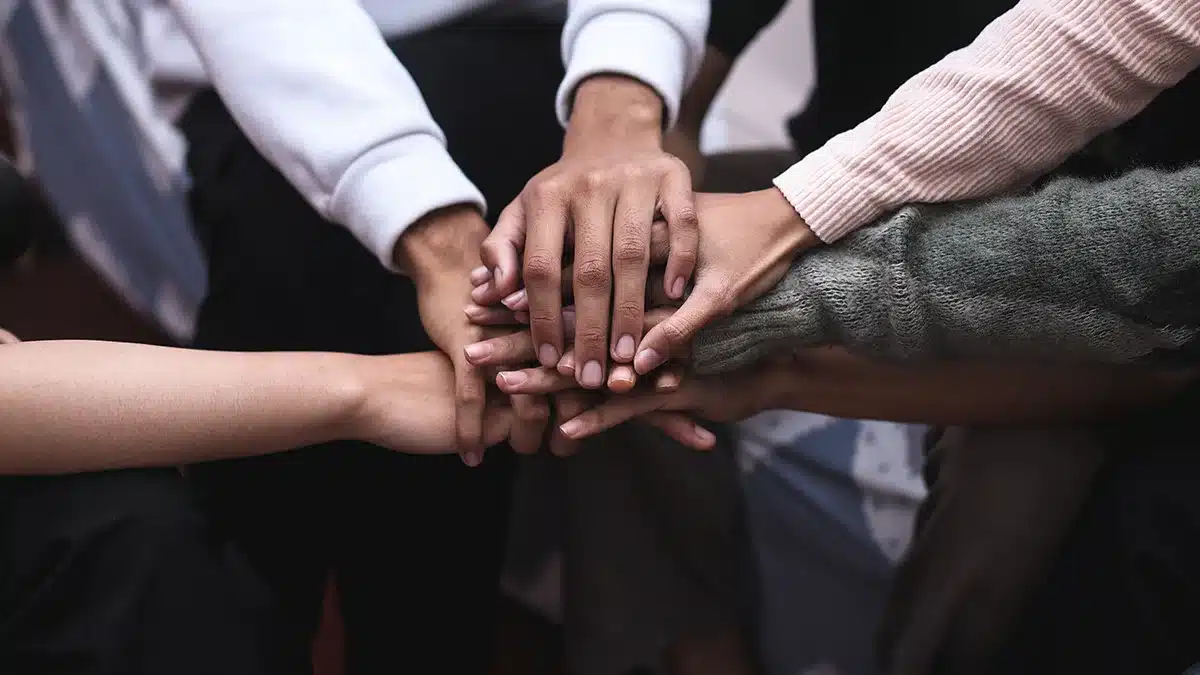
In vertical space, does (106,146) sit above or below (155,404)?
below

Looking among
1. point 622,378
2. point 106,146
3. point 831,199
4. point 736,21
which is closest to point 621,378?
point 622,378

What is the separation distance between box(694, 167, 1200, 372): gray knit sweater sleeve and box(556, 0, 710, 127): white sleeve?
255 mm

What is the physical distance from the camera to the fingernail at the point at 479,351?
0.81 metres

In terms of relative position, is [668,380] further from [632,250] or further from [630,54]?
[630,54]

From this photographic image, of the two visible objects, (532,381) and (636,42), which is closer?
(532,381)

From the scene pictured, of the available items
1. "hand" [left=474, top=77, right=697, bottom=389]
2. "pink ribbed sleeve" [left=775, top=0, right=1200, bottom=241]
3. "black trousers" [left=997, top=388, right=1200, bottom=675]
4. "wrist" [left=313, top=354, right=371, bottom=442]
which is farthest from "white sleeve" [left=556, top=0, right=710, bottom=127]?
"black trousers" [left=997, top=388, right=1200, bottom=675]

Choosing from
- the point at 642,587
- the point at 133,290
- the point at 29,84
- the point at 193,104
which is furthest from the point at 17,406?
the point at 29,84

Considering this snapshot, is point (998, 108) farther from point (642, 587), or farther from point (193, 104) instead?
point (193, 104)

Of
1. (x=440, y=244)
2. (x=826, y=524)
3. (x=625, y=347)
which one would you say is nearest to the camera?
(x=625, y=347)

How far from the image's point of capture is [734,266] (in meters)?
0.78

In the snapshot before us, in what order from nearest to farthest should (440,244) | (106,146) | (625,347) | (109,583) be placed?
(109,583) < (625,347) < (440,244) < (106,146)

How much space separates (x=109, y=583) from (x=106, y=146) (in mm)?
849

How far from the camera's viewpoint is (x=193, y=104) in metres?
1.14

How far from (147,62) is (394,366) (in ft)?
2.13
